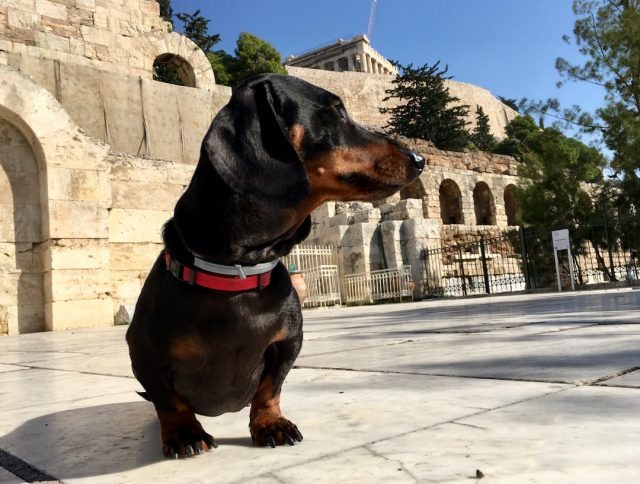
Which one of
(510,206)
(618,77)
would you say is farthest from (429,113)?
(618,77)

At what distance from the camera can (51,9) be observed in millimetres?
10406

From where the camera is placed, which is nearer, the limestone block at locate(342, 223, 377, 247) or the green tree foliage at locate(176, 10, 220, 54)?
the limestone block at locate(342, 223, 377, 247)

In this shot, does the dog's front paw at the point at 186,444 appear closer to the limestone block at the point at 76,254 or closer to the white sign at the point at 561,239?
the limestone block at the point at 76,254

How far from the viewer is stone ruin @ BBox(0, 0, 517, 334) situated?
8945 millimetres

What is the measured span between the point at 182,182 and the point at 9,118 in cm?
298

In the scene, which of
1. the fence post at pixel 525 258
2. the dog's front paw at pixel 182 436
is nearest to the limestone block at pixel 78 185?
the dog's front paw at pixel 182 436

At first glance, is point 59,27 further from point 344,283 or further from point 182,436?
point 182,436

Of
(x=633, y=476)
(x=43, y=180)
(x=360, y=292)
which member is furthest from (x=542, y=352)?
(x=360, y=292)

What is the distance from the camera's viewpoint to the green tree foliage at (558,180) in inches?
586

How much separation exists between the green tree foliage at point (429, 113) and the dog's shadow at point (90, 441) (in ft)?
133

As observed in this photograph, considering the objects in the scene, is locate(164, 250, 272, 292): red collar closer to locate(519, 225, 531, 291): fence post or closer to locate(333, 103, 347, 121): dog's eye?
locate(333, 103, 347, 121): dog's eye

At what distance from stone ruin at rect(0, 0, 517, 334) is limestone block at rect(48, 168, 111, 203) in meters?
0.02

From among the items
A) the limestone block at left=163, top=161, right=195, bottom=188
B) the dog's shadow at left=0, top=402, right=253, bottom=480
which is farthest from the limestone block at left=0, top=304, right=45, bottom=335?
the dog's shadow at left=0, top=402, right=253, bottom=480

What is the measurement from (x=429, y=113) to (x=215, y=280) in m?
42.8
